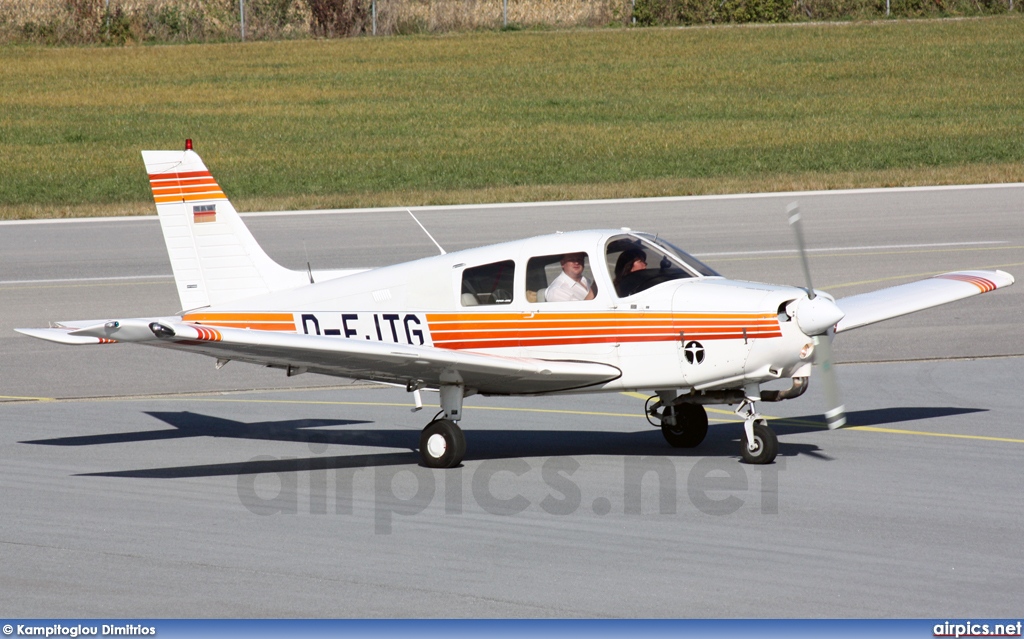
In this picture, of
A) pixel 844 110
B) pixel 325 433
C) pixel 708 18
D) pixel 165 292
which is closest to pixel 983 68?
pixel 844 110

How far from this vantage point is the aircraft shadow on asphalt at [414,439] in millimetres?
11594

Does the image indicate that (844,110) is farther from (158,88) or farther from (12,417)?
(12,417)

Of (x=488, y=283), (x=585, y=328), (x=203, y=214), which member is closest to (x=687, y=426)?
(x=585, y=328)

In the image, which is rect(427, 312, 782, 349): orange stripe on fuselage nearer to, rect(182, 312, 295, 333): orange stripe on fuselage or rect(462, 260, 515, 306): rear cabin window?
rect(462, 260, 515, 306): rear cabin window

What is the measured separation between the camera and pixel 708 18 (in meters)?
53.9

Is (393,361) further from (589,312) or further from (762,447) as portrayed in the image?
(762,447)

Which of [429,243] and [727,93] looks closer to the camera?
[429,243]

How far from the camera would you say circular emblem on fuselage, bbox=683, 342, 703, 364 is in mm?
10742

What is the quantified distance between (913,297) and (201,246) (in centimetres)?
A: 688

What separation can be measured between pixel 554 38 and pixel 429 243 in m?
29.2

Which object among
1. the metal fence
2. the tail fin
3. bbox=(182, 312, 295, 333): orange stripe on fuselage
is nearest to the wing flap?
bbox=(182, 312, 295, 333): orange stripe on fuselage

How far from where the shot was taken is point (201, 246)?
12711 millimetres

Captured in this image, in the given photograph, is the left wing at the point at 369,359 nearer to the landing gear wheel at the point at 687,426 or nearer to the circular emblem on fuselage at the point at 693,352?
the circular emblem on fuselage at the point at 693,352

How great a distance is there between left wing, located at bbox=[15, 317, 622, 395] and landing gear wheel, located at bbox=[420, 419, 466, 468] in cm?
40
